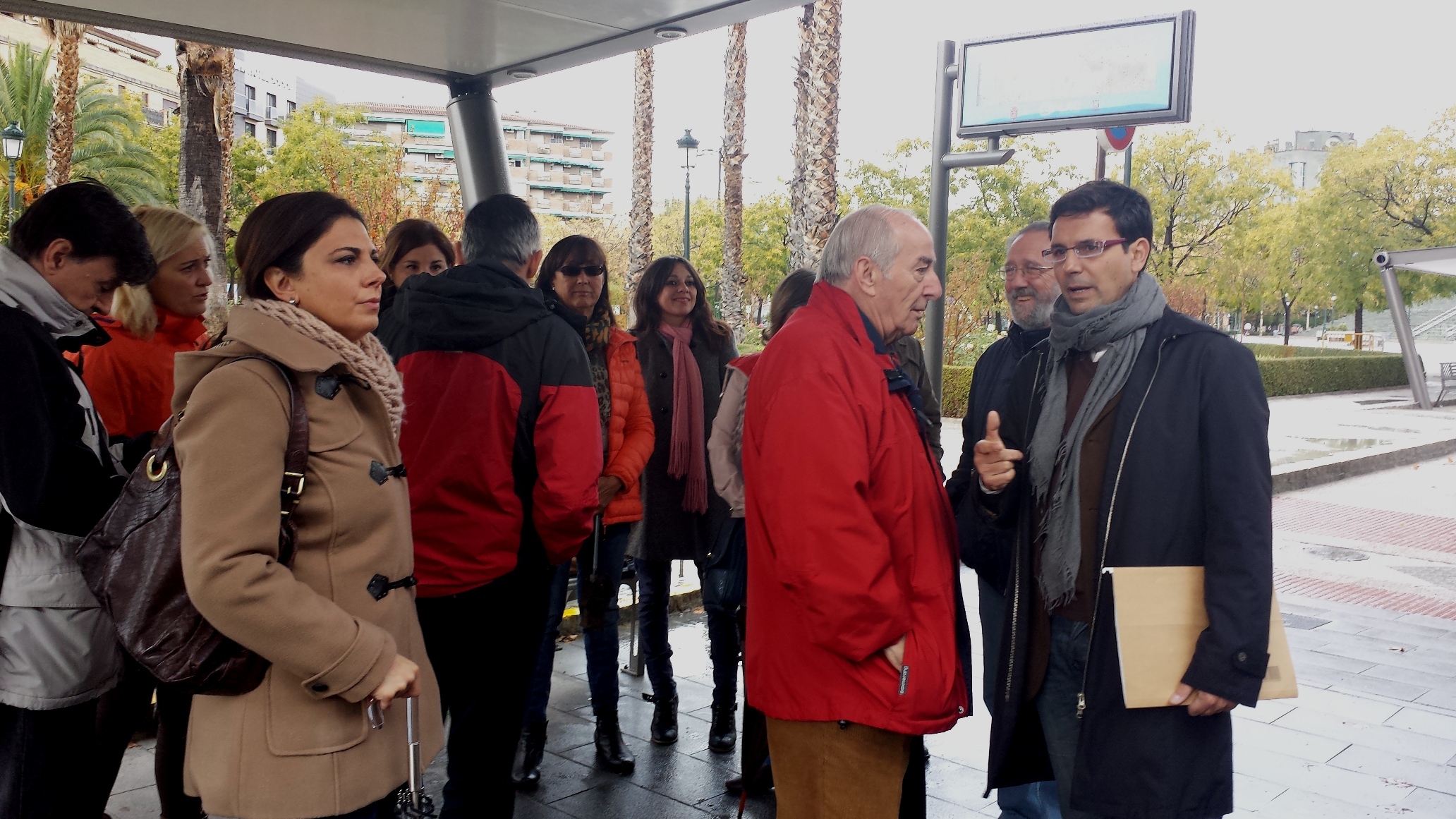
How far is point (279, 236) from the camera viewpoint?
2.21 m

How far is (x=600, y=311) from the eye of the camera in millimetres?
4641

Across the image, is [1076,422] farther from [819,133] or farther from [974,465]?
[819,133]

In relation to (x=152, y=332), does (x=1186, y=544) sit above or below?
below

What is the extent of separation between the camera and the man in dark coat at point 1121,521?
2500 mm

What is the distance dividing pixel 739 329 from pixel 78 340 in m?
23.3

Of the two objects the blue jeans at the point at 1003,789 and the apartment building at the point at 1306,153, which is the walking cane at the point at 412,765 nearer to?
the blue jeans at the point at 1003,789

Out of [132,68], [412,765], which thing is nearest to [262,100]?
[132,68]

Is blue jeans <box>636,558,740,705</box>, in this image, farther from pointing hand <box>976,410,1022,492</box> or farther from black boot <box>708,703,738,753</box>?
pointing hand <box>976,410,1022,492</box>

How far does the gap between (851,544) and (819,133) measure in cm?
1222

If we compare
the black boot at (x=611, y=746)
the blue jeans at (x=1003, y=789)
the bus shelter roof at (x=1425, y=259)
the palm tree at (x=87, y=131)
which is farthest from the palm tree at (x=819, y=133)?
the palm tree at (x=87, y=131)

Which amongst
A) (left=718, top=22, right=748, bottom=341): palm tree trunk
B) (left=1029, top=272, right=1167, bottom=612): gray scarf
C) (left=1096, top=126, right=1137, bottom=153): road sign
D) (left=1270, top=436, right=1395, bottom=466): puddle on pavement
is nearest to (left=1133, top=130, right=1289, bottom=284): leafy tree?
(left=718, top=22, right=748, bottom=341): palm tree trunk

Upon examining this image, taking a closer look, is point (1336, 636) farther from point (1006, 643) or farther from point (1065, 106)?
point (1006, 643)

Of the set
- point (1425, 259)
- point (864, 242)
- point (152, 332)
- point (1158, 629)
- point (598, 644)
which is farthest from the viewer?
point (1425, 259)

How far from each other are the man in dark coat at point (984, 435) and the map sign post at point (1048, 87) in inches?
26.4
